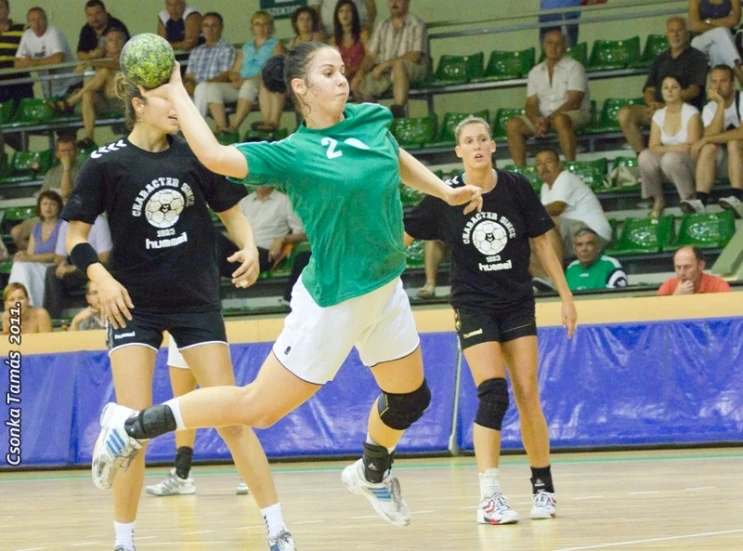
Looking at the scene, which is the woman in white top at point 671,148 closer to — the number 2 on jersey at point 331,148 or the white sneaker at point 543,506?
the white sneaker at point 543,506

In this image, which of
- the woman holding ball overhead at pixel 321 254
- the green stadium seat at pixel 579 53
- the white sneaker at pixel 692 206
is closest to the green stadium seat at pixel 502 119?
the green stadium seat at pixel 579 53

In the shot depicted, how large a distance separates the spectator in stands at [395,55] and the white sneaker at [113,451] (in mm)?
9782

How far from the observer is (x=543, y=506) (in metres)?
6.04

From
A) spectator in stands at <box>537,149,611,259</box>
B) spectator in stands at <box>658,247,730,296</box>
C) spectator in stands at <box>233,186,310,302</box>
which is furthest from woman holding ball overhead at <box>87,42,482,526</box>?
spectator in stands at <box>233,186,310,302</box>

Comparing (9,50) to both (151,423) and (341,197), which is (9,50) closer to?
(151,423)

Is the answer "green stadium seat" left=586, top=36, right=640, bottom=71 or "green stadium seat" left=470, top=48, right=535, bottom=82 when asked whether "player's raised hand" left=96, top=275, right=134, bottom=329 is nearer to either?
"green stadium seat" left=586, top=36, right=640, bottom=71

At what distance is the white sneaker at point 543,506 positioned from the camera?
602 centimetres

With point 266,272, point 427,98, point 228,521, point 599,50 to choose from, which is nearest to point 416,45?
point 427,98

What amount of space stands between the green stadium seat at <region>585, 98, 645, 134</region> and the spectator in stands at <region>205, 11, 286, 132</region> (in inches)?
148

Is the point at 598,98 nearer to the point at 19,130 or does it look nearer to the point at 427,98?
the point at 427,98

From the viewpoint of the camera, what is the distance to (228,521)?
6676 millimetres

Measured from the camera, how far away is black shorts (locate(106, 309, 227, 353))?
519 centimetres

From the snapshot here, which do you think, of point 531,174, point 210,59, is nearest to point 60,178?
point 210,59

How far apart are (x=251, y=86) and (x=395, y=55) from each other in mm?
1866
